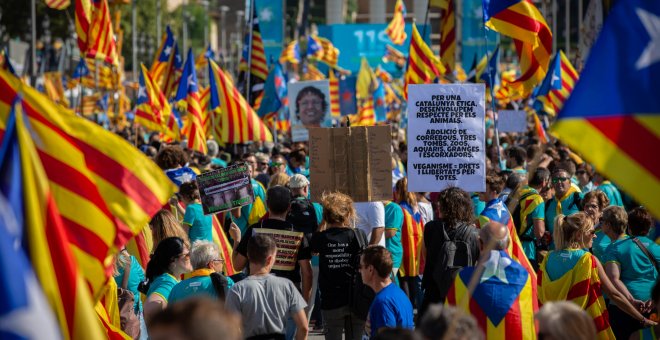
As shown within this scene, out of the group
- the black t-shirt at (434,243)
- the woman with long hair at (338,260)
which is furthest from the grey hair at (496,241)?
the woman with long hair at (338,260)

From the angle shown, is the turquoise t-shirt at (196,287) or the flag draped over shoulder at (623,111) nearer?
the flag draped over shoulder at (623,111)

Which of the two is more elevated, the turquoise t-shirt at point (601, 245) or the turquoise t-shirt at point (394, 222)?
the turquoise t-shirt at point (601, 245)

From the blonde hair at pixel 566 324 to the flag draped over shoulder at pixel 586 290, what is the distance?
9.33 feet

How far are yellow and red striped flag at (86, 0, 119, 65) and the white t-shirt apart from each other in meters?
12.7

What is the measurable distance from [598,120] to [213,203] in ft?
17.6

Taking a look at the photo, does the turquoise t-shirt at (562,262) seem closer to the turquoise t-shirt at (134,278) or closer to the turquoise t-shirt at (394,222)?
the turquoise t-shirt at (134,278)

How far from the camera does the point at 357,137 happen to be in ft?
31.4

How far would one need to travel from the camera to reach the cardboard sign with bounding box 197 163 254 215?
30.7 ft

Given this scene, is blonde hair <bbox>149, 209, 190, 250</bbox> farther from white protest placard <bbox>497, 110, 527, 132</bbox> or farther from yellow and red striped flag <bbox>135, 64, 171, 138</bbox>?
white protest placard <bbox>497, 110, 527, 132</bbox>

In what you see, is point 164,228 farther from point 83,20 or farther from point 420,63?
point 83,20

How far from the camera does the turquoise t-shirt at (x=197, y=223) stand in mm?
9578

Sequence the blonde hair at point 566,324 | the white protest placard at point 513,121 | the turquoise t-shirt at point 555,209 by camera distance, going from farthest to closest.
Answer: the white protest placard at point 513,121, the turquoise t-shirt at point 555,209, the blonde hair at point 566,324

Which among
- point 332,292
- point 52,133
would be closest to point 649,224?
point 332,292

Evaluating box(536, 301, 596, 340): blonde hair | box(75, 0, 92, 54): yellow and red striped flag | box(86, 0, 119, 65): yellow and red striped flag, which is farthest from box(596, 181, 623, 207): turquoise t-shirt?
box(75, 0, 92, 54): yellow and red striped flag
